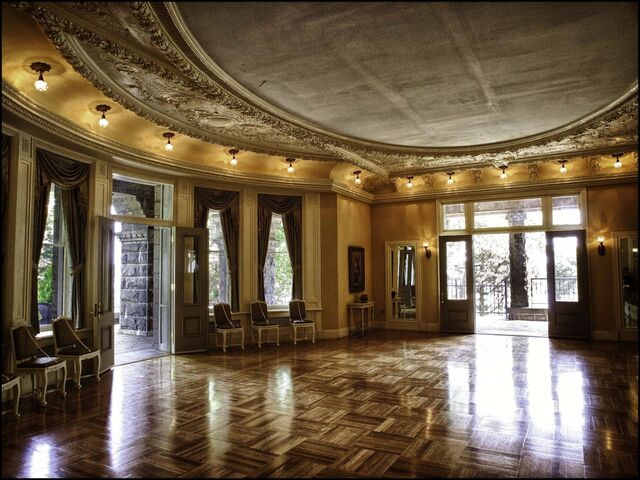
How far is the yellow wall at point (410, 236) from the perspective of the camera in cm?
1043

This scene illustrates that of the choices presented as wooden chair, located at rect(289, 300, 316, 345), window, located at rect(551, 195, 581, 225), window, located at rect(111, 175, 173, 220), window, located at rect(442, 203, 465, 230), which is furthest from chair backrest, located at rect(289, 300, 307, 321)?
window, located at rect(551, 195, 581, 225)

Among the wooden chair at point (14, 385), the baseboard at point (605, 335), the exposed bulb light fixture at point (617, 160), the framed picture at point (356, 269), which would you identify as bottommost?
the baseboard at point (605, 335)

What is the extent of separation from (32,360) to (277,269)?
4804 mm

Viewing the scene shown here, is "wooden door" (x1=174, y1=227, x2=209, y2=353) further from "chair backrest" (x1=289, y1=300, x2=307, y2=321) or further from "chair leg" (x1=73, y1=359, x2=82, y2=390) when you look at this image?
"chair leg" (x1=73, y1=359, x2=82, y2=390)

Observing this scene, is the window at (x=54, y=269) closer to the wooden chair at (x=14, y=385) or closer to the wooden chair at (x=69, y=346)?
the wooden chair at (x=69, y=346)

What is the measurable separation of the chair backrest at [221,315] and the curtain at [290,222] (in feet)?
4.21

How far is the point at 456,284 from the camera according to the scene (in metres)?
10.2

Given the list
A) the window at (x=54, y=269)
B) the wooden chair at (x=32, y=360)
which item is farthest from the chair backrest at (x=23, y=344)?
the window at (x=54, y=269)

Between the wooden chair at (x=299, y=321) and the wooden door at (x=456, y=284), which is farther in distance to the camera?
the wooden door at (x=456, y=284)

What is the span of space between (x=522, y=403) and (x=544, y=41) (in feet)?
10.9

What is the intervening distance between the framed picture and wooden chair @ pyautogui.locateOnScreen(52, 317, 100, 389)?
5.34m

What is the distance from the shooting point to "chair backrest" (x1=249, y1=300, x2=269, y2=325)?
8.39 m

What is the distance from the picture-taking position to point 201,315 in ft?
26.0

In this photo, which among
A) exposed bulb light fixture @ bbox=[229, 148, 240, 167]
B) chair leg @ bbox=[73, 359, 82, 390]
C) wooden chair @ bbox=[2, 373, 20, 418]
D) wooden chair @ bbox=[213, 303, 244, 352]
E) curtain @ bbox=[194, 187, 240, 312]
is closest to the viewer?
wooden chair @ bbox=[2, 373, 20, 418]
